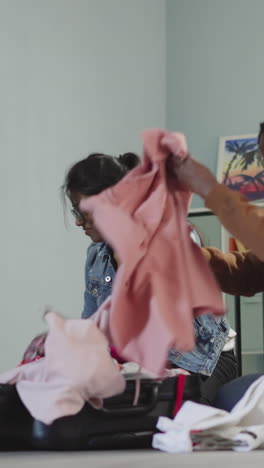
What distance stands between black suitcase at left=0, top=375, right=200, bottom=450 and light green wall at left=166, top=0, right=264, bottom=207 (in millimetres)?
2792

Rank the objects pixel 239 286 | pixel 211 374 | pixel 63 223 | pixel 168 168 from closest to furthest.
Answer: pixel 168 168 < pixel 239 286 < pixel 211 374 < pixel 63 223

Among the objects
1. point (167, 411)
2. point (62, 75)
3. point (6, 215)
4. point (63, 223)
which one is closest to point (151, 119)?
point (62, 75)

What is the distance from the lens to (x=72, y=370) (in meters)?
1.19

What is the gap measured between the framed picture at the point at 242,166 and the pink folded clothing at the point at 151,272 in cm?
288

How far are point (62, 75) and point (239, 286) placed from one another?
228cm

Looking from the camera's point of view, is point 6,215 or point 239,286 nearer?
point 239,286

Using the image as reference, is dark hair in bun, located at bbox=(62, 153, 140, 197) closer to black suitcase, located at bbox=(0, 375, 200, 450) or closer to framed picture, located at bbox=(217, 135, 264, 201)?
black suitcase, located at bbox=(0, 375, 200, 450)

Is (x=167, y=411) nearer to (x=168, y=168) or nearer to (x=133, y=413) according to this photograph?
(x=133, y=413)

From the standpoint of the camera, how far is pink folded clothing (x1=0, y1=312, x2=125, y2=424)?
119 centimetres

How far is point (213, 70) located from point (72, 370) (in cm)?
348

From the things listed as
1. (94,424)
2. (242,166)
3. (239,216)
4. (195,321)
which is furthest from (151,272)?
(242,166)

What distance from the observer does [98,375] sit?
1200mm

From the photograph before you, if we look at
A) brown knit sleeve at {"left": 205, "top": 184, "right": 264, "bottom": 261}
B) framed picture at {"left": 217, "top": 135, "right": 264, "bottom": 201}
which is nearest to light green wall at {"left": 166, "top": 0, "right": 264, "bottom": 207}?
framed picture at {"left": 217, "top": 135, "right": 264, "bottom": 201}

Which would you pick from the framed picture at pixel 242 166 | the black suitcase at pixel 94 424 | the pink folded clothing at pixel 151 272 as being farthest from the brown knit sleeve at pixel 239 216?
the framed picture at pixel 242 166
